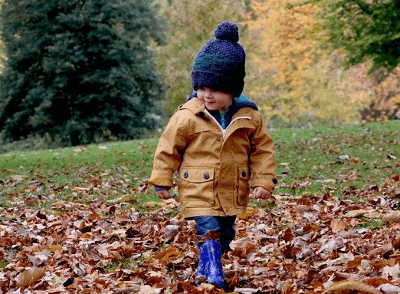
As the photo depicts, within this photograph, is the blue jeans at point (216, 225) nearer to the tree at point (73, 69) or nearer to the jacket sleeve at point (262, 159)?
the jacket sleeve at point (262, 159)

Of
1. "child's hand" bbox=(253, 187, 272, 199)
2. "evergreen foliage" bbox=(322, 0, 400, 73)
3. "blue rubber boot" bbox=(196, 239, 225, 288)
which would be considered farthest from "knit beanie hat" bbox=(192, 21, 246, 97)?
"evergreen foliage" bbox=(322, 0, 400, 73)

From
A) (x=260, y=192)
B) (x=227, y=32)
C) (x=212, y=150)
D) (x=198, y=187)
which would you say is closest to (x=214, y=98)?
(x=212, y=150)

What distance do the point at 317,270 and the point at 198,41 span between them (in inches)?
1046

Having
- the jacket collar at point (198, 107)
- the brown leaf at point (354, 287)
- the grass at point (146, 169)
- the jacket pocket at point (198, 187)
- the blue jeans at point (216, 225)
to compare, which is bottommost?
the grass at point (146, 169)

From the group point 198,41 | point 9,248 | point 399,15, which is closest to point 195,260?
point 9,248

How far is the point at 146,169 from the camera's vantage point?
1252 centimetres

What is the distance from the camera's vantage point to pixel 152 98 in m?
27.0

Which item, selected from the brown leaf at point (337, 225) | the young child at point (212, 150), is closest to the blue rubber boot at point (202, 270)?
the young child at point (212, 150)

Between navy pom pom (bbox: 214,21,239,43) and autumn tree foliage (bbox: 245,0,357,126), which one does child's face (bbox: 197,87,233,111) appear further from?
autumn tree foliage (bbox: 245,0,357,126)

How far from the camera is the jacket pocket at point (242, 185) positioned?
4.16 metres

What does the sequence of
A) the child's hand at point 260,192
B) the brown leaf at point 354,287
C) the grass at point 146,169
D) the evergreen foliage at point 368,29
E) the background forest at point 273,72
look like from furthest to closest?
1. the background forest at point 273,72
2. the evergreen foliage at point 368,29
3. the grass at point 146,169
4. the child's hand at point 260,192
5. the brown leaf at point 354,287

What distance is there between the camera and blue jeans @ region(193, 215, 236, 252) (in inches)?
161

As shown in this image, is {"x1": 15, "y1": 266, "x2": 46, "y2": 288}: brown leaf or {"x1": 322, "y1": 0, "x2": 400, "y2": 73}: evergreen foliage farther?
{"x1": 322, "y1": 0, "x2": 400, "y2": 73}: evergreen foliage

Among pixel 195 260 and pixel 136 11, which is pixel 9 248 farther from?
pixel 136 11
